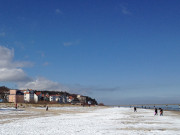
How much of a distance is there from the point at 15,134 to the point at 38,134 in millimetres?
1641

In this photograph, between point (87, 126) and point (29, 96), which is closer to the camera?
point (87, 126)

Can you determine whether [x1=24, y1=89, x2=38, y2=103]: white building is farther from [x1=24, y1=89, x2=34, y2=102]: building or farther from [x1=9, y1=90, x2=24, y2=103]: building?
[x1=9, y1=90, x2=24, y2=103]: building

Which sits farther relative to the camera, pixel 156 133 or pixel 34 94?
pixel 34 94

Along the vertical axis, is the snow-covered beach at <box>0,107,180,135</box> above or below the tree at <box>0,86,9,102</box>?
below

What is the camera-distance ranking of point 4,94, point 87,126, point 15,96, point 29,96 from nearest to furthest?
1. point 87,126
2. point 15,96
3. point 4,94
4. point 29,96

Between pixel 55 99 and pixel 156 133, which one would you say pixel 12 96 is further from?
pixel 156 133

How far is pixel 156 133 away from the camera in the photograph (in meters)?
17.0

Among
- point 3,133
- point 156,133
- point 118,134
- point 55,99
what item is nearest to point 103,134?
point 118,134

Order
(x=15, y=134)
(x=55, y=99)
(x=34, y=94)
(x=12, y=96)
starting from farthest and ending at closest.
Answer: (x=55, y=99), (x=34, y=94), (x=12, y=96), (x=15, y=134)

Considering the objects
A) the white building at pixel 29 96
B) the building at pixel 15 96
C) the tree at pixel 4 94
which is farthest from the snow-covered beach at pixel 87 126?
the white building at pixel 29 96

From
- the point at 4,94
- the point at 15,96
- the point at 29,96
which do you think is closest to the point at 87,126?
the point at 15,96

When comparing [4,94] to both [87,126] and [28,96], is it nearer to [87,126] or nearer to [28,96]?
[28,96]

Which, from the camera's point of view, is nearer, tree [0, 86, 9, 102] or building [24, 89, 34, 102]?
tree [0, 86, 9, 102]

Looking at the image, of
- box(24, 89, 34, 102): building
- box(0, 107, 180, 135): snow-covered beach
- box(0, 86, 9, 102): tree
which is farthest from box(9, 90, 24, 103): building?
box(0, 107, 180, 135): snow-covered beach
